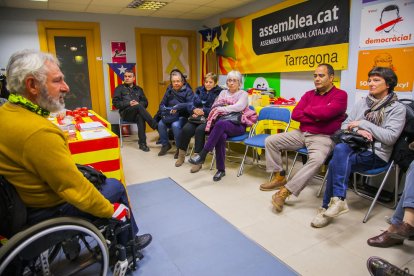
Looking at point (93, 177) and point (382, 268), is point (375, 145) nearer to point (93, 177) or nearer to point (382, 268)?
point (382, 268)

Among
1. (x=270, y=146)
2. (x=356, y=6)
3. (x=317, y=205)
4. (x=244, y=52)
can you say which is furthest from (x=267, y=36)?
(x=317, y=205)

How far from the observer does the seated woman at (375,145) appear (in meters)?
2.21

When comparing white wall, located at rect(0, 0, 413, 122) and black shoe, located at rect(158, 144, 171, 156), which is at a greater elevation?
white wall, located at rect(0, 0, 413, 122)

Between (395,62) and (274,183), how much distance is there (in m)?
1.69

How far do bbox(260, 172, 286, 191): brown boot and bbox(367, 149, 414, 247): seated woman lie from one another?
1.06 meters

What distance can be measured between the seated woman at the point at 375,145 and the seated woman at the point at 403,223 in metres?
0.31

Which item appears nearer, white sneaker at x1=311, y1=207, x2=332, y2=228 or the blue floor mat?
the blue floor mat

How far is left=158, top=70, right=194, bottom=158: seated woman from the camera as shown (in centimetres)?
419

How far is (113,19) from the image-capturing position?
5.51 meters

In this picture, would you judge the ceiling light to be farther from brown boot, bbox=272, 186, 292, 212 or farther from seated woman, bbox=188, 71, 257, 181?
brown boot, bbox=272, 186, 292, 212

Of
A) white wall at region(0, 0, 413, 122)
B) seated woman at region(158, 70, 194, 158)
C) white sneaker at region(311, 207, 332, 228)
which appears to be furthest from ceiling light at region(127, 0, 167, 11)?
white sneaker at region(311, 207, 332, 228)

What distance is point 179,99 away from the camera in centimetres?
430

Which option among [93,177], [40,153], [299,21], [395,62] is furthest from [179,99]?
[40,153]

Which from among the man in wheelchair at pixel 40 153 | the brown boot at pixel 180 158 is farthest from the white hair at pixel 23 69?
the brown boot at pixel 180 158
